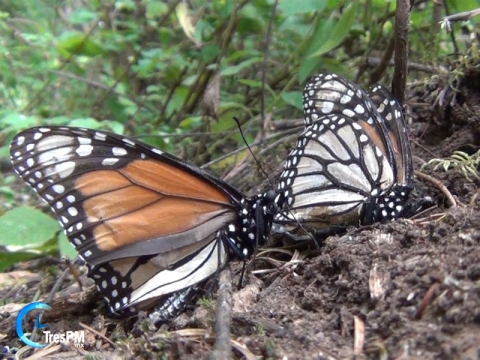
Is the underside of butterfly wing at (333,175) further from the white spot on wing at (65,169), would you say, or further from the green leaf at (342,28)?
the white spot on wing at (65,169)

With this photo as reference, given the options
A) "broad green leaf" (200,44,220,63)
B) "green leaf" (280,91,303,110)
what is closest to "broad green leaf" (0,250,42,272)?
"green leaf" (280,91,303,110)

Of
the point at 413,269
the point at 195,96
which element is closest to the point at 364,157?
the point at 413,269

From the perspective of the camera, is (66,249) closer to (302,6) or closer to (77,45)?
(302,6)

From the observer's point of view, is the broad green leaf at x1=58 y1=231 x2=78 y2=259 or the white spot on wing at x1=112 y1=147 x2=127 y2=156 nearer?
the white spot on wing at x1=112 y1=147 x2=127 y2=156

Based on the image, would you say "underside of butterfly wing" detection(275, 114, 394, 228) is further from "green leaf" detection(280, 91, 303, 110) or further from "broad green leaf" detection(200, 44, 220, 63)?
"broad green leaf" detection(200, 44, 220, 63)

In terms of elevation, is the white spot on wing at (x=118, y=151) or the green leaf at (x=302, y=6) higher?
the green leaf at (x=302, y=6)

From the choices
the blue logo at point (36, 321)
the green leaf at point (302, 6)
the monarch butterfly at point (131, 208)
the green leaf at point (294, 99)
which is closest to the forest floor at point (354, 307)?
the blue logo at point (36, 321)

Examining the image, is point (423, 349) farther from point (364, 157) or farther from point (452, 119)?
point (452, 119)
